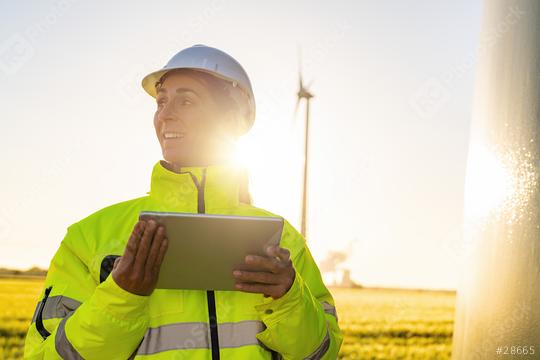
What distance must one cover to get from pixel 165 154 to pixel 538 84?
13.3 feet

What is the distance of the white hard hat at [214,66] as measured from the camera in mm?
3488

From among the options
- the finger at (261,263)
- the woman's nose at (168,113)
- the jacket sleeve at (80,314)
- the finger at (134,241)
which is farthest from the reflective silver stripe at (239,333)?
the woman's nose at (168,113)

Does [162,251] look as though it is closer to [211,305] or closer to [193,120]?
[211,305]

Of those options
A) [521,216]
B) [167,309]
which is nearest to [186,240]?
[167,309]

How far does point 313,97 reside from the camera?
23266mm

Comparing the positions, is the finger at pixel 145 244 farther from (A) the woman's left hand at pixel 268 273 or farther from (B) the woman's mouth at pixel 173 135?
(B) the woman's mouth at pixel 173 135

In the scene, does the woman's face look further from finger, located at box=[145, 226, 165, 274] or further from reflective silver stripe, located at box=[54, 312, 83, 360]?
reflective silver stripe, located at box=[54, 312, 83, 360]

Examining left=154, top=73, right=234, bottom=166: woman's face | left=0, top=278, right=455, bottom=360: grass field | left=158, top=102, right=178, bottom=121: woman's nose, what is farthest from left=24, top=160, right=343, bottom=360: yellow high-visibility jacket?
left=0, top=278, right=455, bottom=360: grass field

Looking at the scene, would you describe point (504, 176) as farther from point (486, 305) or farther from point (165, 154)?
point (165, 154)

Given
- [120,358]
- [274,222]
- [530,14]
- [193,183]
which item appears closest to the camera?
[274,222]

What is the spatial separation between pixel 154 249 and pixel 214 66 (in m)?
1.27

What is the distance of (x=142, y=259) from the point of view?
2646mm

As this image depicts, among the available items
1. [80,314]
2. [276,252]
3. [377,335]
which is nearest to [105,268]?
[80,314]

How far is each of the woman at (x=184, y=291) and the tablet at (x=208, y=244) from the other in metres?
0.05
